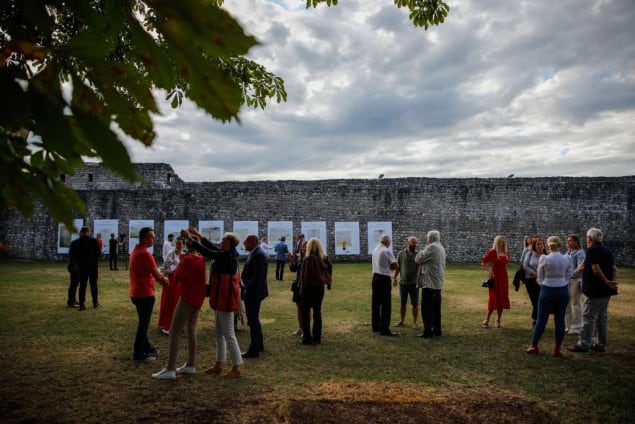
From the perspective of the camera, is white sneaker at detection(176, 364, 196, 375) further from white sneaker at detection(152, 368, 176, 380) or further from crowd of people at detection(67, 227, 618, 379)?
white sneaker at detection(152, 368, 176, 380)

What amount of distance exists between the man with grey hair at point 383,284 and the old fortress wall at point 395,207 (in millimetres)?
14680

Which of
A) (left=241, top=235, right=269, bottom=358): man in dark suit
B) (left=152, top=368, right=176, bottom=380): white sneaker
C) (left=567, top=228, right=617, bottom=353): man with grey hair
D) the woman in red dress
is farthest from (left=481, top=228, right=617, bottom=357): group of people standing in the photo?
(left=152, top=368, right=176, bottom=380): white sneaker

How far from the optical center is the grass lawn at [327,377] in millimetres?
3916

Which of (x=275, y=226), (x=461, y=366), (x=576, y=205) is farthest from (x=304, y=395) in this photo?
(x=576, y=205)

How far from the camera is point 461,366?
533 centimetres

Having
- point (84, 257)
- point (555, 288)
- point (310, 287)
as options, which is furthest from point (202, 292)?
point (84, 257)

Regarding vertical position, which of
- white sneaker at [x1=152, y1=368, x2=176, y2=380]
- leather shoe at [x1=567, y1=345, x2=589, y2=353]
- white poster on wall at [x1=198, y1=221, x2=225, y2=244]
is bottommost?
leather shoe at [x1=567, y1=345, x2=589, y2=353]

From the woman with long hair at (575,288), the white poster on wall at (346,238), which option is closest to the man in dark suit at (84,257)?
the woman with long hair at (575,288)

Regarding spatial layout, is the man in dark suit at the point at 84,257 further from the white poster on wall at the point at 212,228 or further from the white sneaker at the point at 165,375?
the white poster on wall at the point at 212,228

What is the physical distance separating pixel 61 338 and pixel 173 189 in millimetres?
16196

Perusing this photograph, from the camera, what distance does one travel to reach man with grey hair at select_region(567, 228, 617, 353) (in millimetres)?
5746

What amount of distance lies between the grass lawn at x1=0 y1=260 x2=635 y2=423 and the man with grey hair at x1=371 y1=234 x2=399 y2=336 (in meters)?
0.29

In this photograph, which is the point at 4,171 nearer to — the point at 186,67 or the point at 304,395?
→ the point at 186,67

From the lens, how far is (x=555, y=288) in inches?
220
